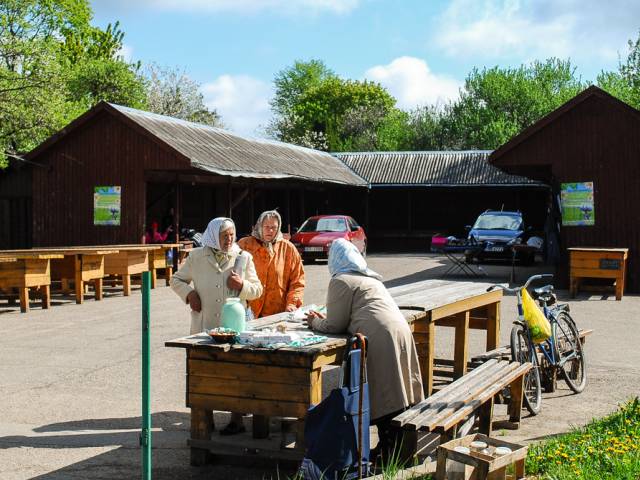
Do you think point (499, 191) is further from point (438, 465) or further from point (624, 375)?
point (438, 465)

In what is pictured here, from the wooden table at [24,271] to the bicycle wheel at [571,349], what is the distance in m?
9.68

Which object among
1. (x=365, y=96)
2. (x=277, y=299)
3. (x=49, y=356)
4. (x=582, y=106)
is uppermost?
(x=365, y=96)

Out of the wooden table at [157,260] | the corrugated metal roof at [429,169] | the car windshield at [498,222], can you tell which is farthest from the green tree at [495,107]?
the wooden table at [157,260]

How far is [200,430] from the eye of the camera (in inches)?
229

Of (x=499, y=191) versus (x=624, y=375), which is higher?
(x=499, y=191)

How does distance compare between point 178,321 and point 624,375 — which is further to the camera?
point 178,321

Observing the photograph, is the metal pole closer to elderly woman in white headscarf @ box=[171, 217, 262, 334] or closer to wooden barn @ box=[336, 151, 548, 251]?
elderly woman in white headscarf @ box=[171, 217, 262, 334]

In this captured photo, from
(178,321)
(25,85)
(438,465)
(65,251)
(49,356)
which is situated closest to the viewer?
(438,465)

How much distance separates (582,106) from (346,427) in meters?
17.7

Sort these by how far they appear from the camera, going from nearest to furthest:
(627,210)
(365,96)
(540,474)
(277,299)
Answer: (540,474)
(277,299)
(627,210)
(365,96)

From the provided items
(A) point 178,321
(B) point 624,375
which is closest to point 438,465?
(B) point 624,375

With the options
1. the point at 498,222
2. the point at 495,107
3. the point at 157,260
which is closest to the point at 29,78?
the point at 157,260

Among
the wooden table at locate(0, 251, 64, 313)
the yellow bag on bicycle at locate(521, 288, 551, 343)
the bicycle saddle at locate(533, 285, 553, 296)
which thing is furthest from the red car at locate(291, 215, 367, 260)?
the yellow bag on bicycle at locate(521, 288, 551, 343)

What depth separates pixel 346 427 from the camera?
5.02 metres
